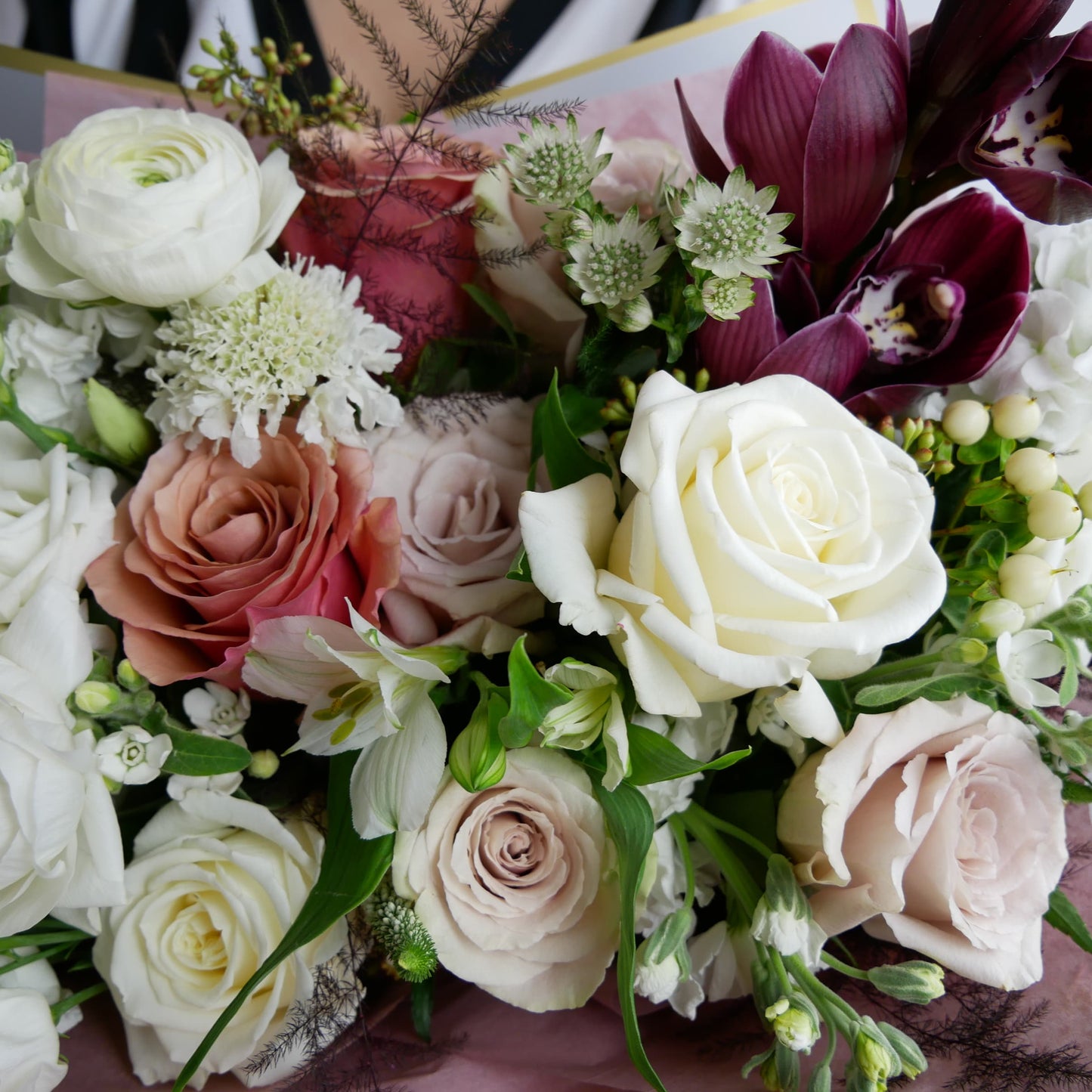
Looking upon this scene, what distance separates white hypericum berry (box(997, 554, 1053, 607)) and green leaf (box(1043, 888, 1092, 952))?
22cm

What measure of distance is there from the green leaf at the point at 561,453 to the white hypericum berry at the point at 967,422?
0.23m

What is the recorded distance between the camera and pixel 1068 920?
0.58 m

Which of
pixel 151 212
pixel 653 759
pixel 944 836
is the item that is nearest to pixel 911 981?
pixel 944 836

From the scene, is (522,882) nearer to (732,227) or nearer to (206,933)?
(206,933)

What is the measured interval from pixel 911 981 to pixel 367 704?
350 mm

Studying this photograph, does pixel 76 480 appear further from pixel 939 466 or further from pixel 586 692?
pixel 939 466

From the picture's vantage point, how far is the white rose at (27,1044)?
21.9 inches

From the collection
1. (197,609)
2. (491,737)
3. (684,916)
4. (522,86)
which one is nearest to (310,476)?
A: (197,609)

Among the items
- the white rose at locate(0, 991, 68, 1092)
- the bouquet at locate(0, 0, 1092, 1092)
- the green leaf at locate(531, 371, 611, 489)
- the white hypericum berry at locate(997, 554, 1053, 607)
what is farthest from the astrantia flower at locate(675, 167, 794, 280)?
the white rose at locate(0, 991, 68, 1092)

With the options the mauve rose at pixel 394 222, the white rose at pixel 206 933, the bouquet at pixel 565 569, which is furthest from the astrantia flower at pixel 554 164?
the white rose at pixel 206 933

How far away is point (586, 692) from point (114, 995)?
0.41 metres

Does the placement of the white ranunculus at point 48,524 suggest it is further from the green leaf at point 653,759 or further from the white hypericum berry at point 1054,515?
the white hypericum berry at point 1054,515

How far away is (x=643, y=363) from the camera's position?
0.62 meters

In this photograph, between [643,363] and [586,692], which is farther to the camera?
[643,363]
